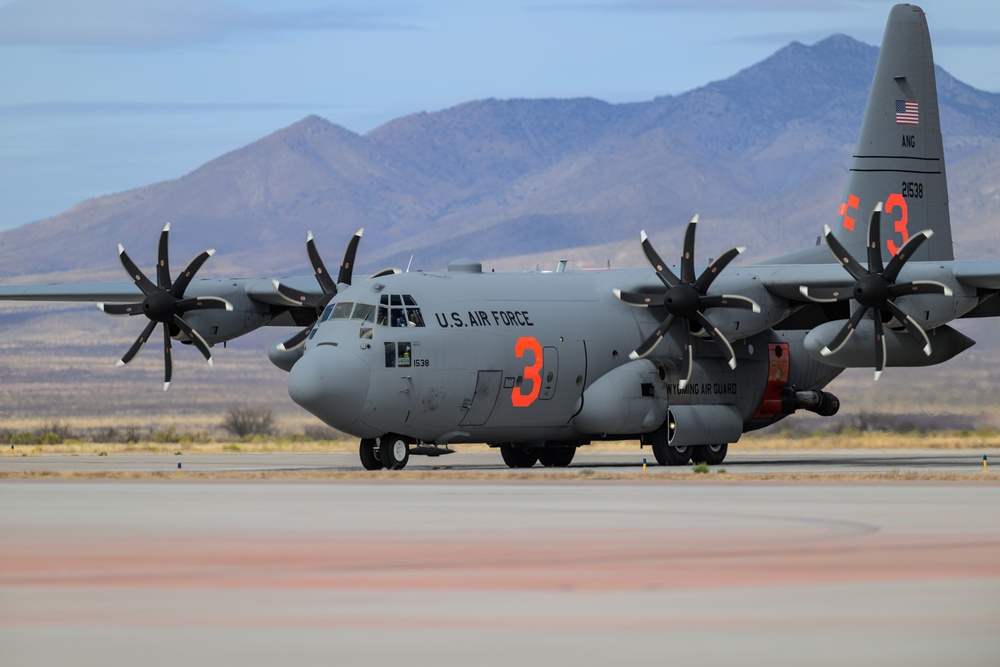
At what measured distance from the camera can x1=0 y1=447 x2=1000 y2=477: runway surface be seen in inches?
1334

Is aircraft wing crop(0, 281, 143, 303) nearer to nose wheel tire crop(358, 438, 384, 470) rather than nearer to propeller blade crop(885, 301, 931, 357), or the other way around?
nose wheel tire crop(358, 438, 384, 470)

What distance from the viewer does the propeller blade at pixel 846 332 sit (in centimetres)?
3341

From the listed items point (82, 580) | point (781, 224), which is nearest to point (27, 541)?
point (82, 580)

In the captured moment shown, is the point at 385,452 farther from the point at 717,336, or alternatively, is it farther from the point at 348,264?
the point at 717,336

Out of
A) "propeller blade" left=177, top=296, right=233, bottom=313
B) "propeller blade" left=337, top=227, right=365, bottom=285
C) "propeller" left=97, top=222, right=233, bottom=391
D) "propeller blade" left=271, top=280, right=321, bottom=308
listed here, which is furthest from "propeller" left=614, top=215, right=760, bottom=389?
"propeller" left=97, top=222, right=233, bottom=391

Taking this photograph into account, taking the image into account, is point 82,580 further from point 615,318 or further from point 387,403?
point 615,318

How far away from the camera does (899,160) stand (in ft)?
132

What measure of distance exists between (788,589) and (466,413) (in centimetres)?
2057

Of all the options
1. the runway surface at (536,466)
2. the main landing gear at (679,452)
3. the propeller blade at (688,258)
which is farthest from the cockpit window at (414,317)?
the main landing gear at (679,452)

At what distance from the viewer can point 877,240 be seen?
33344 millimetres

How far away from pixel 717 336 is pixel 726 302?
2.35 ft

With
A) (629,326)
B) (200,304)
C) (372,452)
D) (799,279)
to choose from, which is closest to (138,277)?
(200,304)

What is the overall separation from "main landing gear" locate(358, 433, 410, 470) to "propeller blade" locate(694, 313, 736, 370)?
255 inches

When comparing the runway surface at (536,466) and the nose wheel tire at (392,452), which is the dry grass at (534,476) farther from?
the nose wheel tire at (392,452)
